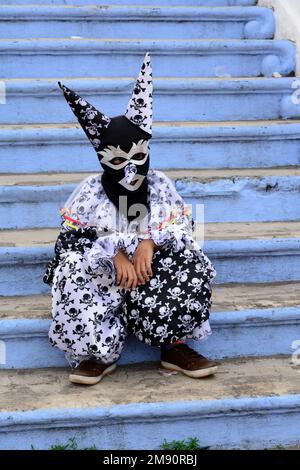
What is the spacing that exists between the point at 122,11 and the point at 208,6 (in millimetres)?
662

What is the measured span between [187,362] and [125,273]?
0.42m

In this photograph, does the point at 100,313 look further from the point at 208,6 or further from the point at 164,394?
the point at 208,6

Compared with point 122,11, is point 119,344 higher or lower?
lower

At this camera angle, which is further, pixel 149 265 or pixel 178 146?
pixel 178 146

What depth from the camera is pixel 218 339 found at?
2977 mm

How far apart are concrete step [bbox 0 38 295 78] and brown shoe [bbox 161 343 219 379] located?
2.12 meters

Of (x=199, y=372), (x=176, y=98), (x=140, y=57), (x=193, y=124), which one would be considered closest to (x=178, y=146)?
(x=193, y=124)

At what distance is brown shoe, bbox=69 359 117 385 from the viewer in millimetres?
2715

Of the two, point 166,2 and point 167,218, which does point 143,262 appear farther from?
point 166,2

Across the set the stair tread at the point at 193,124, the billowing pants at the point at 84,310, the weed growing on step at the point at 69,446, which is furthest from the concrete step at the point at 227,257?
the weed growing on step at the point at 69,446

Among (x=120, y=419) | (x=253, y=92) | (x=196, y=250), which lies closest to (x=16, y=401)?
(x=120, y=419)

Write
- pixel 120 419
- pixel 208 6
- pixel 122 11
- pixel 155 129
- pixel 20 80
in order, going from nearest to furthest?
pixel 120 419
pixel 155 129
pixel 20 80
pixel 122 11
pixel 208 6

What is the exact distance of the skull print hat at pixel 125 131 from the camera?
9.00 feet

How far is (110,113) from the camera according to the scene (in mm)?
4156
